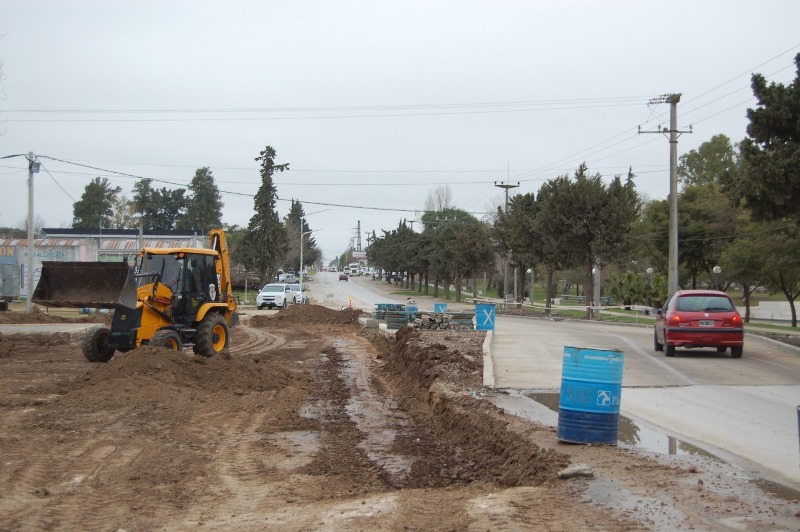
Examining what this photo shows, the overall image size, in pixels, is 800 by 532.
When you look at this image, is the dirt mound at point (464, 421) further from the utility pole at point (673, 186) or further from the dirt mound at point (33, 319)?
the dirt mound at point (33, 319)

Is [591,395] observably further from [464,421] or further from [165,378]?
[165,378]

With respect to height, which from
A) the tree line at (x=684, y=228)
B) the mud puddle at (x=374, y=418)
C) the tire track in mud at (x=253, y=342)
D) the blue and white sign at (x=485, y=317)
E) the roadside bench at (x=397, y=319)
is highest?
the tree line at (x=684, y=228)

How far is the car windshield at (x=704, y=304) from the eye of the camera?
19078 millimetres

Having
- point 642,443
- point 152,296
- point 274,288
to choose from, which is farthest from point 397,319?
point 274,288

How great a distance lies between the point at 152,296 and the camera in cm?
1861

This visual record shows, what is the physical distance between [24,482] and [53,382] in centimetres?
858

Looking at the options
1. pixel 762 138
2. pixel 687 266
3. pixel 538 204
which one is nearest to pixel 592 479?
pixel 762 138

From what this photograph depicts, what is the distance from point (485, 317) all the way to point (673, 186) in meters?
12.8

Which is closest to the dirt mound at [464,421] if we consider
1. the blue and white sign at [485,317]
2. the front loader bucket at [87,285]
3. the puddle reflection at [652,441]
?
the puddle reflection at [652,441]

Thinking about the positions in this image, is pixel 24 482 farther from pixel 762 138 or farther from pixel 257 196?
pixel 257 196

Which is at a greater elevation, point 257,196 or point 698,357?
point 257,196

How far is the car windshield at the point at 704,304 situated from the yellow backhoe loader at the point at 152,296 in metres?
10.9

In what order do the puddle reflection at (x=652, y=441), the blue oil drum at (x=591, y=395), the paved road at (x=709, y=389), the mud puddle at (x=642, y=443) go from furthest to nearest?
the paved road at (x=709, y=389), the puddle reflection at (x=652, y=441), the blue oil drum at (x=591, y=395), the mud puddle at (x=642, y=443)

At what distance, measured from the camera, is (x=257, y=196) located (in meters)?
74.5
